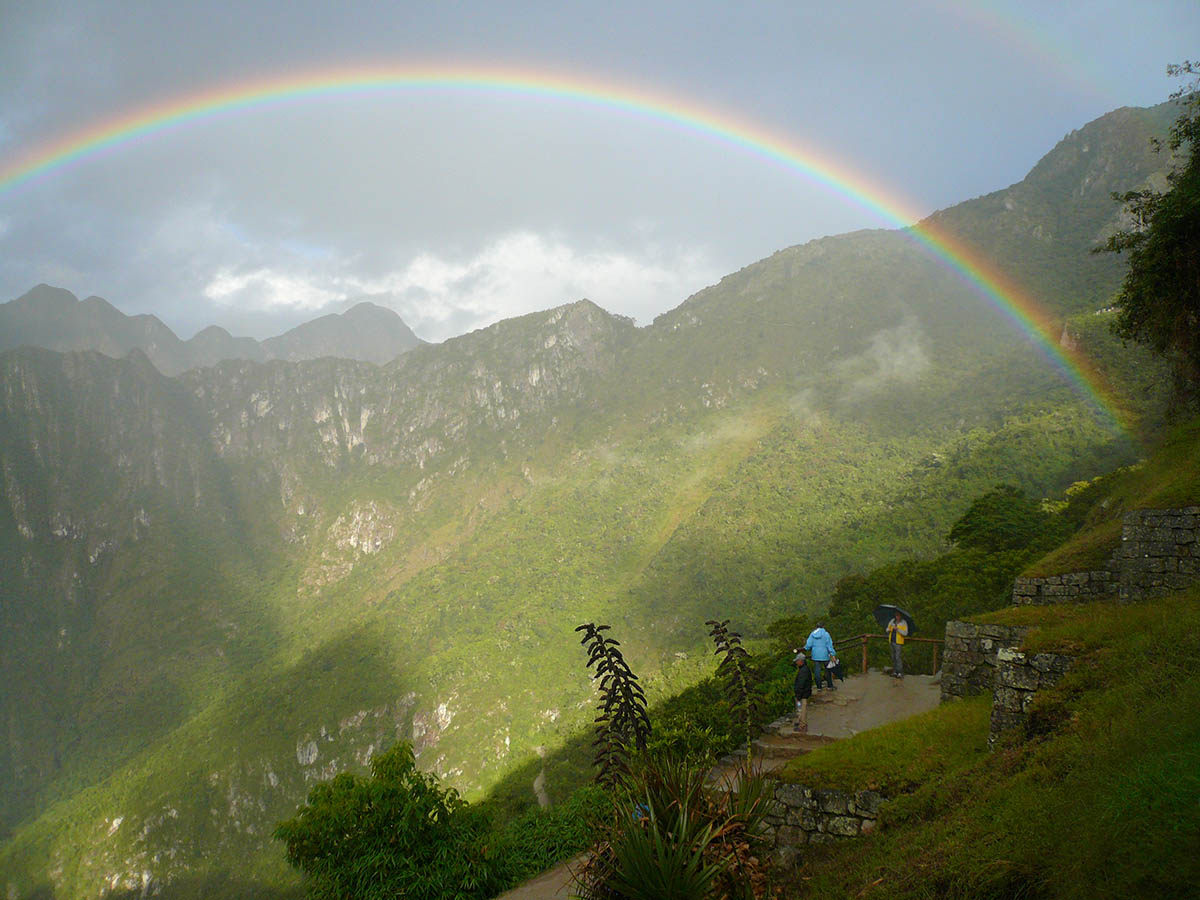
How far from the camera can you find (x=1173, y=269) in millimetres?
12852

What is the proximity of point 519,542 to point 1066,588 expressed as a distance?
437 ft

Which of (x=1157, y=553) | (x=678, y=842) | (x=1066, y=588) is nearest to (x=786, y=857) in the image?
(x=678, y=842)

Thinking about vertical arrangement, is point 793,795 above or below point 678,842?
below

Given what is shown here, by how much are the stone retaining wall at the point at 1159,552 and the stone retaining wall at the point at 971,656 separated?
197 centimetres

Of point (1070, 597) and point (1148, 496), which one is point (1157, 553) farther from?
point (1070, 597)

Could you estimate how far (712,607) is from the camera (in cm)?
7669

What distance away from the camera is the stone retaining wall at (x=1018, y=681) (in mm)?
5574

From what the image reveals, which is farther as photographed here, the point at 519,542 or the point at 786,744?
the point at 519,542

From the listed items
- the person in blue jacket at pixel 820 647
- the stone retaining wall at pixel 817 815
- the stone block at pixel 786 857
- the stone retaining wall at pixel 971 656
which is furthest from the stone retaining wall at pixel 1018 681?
the person in blue jacket at pixel 820 647

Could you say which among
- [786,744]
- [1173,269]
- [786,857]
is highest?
[1173,269]

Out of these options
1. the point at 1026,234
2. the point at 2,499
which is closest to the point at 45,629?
the point at 2,499

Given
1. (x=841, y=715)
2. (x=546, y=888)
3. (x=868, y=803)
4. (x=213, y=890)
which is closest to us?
(x=868, y=803)

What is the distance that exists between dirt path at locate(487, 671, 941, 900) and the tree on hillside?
32.8 ft

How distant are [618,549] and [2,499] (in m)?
212
